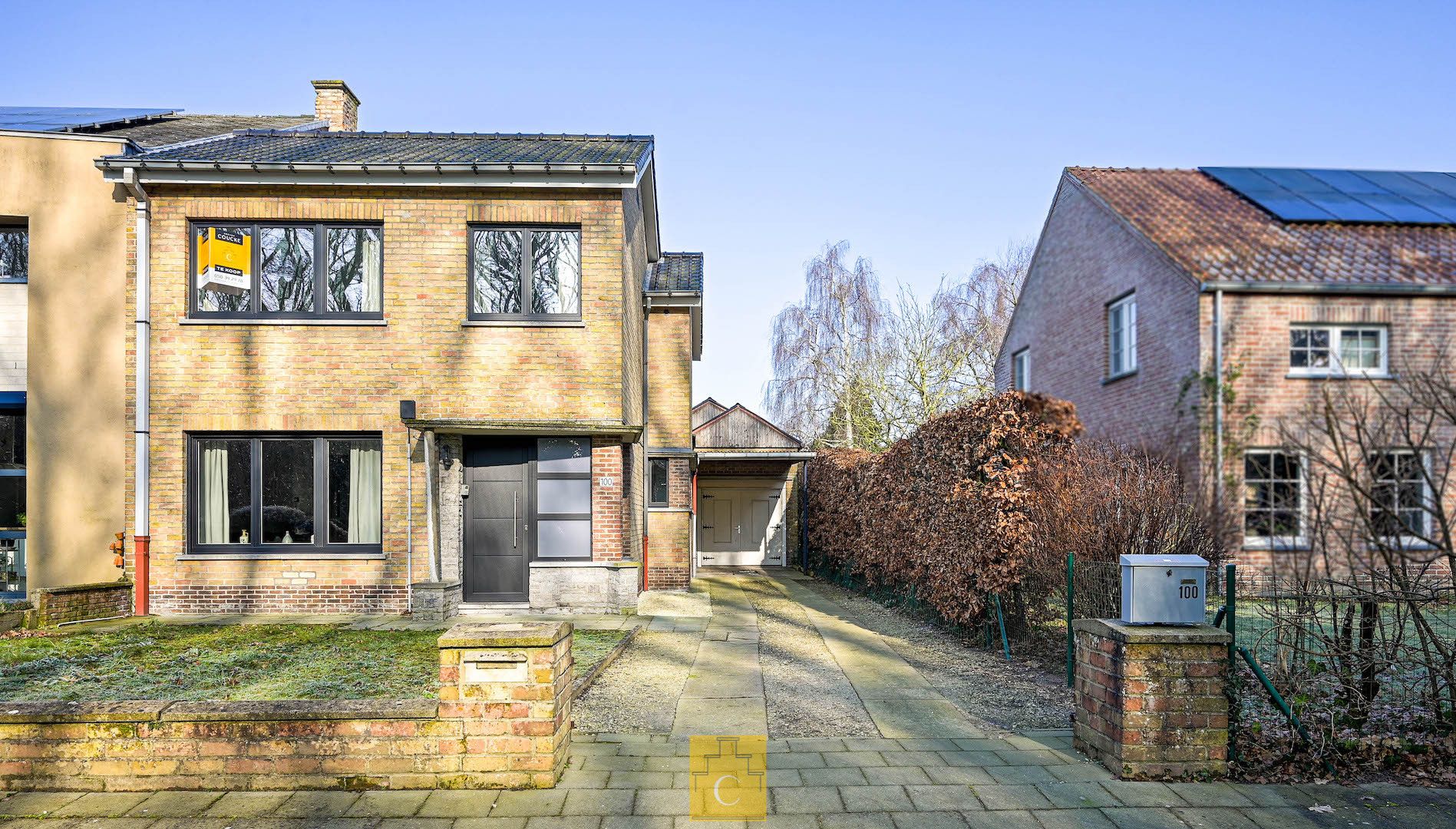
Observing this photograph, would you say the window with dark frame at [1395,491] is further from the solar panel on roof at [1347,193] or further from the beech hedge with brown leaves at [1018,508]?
the solar panel on roof at [1347,193]

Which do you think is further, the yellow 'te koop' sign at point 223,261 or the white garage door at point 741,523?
the white garage door at point 741,523

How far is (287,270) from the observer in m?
11.5

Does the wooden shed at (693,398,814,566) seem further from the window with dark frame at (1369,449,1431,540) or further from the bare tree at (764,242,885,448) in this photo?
the window with dark frame at (1369,449,1431,540)

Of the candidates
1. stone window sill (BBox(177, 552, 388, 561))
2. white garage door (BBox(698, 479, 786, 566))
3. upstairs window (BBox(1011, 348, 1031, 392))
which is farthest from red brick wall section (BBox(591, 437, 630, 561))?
white garage door (BBox(698, 479, 786, 566))

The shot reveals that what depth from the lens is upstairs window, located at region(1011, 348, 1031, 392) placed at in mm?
21844

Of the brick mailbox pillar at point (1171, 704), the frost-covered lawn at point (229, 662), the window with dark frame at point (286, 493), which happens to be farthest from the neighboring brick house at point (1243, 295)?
the window with dark frame at point (286, 493)

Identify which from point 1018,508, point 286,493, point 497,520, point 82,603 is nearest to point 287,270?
point 286,493

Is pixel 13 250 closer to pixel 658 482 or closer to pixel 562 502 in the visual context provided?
pixel 562 502

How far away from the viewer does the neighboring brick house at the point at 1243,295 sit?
13617 millimetres

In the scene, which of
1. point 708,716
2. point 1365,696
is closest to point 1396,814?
point 1365,696

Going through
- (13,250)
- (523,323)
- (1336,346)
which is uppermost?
(13,250)

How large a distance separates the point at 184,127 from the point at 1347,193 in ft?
71.9

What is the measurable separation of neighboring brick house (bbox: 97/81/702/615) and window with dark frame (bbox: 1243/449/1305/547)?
6.99m

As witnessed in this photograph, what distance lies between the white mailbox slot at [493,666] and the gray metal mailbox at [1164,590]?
351cm
